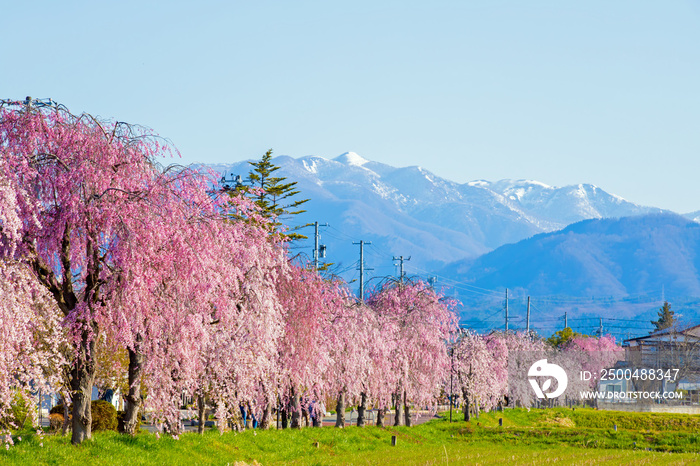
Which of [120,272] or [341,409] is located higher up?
[120,272]

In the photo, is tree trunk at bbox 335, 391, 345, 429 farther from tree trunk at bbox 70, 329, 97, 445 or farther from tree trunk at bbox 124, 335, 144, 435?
tree trunk at bbox 70, 329, 97, 445

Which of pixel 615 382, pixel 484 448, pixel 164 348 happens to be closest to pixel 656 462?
pixel 484 448

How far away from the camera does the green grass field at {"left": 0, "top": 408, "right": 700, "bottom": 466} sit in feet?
78.4

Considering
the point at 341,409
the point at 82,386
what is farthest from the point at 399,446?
the point at 82,386

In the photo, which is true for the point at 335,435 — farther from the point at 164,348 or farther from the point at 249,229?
the point at 164,348

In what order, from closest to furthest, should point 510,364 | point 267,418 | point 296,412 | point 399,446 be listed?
point 267,418 → point 296,412 → point 399,446 → point 510,364

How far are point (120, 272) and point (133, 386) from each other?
19.1ft

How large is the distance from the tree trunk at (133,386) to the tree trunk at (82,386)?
56.0 inches

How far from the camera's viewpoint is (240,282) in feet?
97.8

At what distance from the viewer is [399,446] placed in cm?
4350

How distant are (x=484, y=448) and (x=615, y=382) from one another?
79847 millimetres

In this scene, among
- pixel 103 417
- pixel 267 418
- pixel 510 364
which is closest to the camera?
pixel 103 417

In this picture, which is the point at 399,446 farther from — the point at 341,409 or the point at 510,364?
the point at 510,364

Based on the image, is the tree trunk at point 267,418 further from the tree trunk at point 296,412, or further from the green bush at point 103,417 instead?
the green bush at point 103,417
